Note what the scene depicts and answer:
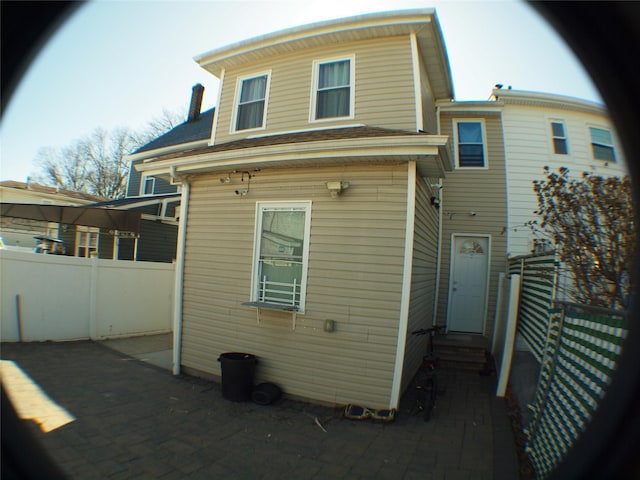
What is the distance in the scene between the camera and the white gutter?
437 centimetres

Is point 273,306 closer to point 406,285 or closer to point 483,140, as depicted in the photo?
point 406,285

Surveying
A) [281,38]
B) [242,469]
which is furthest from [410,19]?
[242,469]

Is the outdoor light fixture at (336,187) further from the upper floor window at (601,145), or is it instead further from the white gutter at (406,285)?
the upper floor window at (601,145)

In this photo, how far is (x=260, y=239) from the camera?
5.40 meters

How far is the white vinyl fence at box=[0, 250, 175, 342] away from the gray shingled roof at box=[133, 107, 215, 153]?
18.5 feet

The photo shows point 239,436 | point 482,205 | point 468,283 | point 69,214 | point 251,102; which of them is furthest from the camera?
point 69,214

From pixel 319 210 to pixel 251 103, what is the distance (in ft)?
11.6

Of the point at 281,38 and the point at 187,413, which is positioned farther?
the point at 281,38

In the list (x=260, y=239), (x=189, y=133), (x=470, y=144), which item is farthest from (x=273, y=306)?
(x=189, y=133)

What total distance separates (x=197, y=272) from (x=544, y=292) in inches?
230

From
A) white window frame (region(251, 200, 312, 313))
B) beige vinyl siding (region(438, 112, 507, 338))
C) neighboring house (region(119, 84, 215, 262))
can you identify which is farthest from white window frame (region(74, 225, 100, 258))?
beige vinyl siding (region(438, 112, 507, 338))

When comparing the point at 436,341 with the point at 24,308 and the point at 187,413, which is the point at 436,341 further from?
the point at 24,308

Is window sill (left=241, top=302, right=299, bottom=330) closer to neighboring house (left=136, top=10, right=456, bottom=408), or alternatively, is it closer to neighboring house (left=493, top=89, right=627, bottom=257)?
neighboring house (left=136, top=10, right=456, bottom=408)

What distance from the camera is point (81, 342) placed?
7.43 metres
